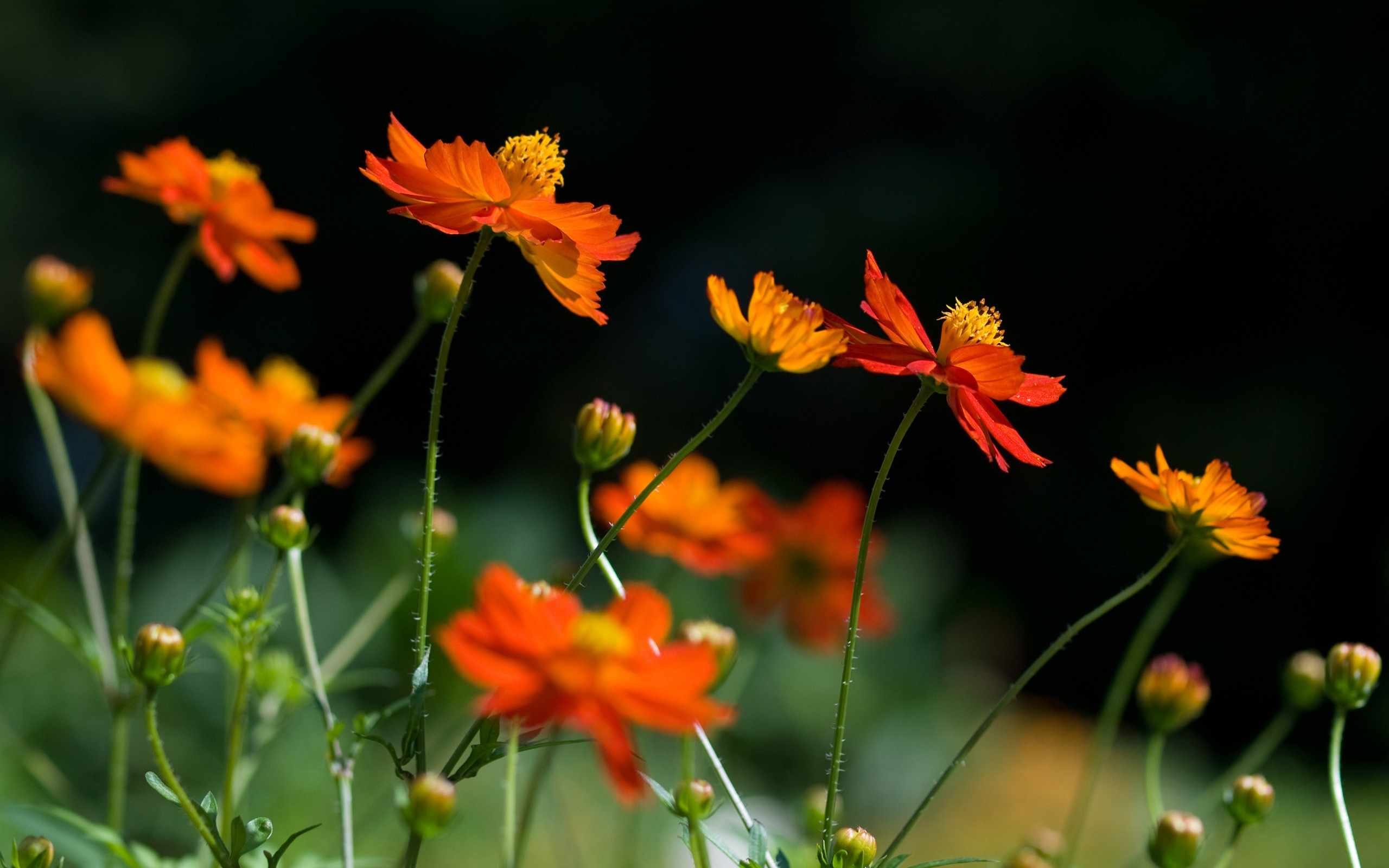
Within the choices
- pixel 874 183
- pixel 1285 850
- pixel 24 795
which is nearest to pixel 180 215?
pixel 24 795

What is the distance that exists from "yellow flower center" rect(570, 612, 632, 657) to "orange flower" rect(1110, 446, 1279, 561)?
27 centimetres

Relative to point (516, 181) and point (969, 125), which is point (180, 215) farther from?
point (969, 125)

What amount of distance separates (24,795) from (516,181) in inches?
69.9

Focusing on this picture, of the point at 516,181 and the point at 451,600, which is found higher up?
the point at 516,181

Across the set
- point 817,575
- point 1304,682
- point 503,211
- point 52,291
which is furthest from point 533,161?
point 817,575

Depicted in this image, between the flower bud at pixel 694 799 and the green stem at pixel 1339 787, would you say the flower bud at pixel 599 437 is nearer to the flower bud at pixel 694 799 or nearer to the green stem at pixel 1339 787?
the flower bud at pixel 694 799

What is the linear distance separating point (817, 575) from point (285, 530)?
73 cm

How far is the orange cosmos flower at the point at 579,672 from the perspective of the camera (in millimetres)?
339

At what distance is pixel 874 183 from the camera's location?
442cm

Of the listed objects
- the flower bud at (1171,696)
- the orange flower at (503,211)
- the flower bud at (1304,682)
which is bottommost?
the flower bud at (1304,682)

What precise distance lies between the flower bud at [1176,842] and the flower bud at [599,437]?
0.31 metres

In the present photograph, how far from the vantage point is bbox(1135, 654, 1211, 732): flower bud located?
681 millimetres

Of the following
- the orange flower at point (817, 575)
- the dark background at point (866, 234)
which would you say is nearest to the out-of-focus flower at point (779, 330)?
the orange flower at point (817, 575)

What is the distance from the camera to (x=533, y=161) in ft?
1.94
